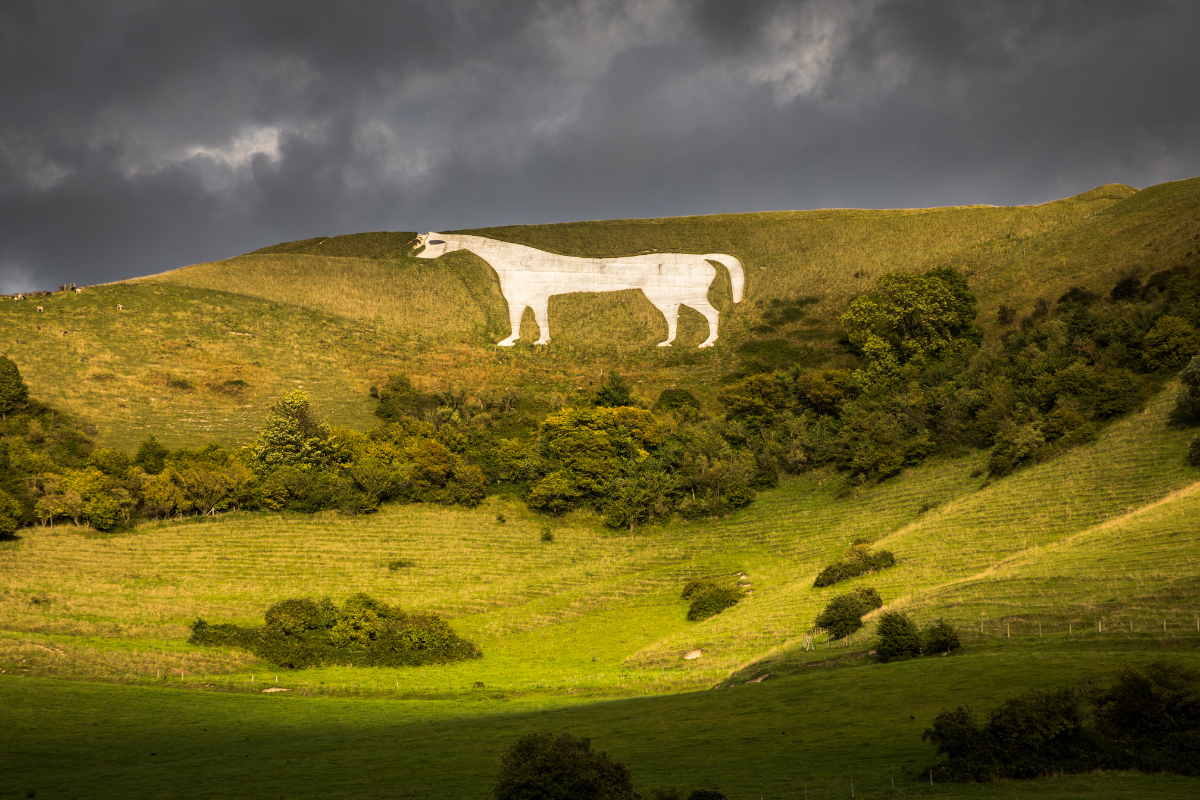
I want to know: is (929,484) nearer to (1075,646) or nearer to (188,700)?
(1075,646)

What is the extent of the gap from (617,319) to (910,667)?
9087 centimetres

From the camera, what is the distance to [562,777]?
1523 centimetres

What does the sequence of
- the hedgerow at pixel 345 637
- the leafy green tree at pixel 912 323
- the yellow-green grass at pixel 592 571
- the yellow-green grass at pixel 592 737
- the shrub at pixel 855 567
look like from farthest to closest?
the leafy green tree at pixel 912 323 → the shrub at pixel 855 567 → the hedgerow at pixel 345 637 → the yellow-green grass at pixel 592 571 → the yellow-green grass at pixel 592 737

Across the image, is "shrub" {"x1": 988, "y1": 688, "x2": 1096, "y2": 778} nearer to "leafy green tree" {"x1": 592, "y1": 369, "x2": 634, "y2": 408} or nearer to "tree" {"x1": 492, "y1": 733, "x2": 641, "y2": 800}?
"tree" {"x1": 492, "y1": 733, "x2": 641, "y2": 800}

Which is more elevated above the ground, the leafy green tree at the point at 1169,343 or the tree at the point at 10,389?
the tree at the point at 10,389

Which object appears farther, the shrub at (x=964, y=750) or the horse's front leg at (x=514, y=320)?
the horse's front leg at (x=514, y=320)

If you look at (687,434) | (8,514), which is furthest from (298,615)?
(687,434)

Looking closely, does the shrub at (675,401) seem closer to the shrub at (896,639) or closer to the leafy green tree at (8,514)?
the shrub at (896,639)

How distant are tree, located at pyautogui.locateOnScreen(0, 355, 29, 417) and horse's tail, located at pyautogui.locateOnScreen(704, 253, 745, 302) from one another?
283 feet

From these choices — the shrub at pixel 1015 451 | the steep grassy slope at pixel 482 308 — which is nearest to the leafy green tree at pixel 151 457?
the steep grassy slope at pixel 482 308

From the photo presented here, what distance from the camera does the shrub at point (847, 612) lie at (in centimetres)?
3528

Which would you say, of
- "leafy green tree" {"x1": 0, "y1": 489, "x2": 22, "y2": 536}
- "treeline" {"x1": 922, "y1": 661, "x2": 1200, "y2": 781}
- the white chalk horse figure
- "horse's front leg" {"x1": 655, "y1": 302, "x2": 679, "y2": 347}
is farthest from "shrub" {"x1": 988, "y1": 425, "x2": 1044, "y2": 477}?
"leafy green tree" {"x1": 0, "y1": 489, "x2": 22, "y2": 536}

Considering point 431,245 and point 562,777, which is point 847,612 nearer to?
point 562,777

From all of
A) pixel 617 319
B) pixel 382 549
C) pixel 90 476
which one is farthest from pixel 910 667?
pixel 617 319
